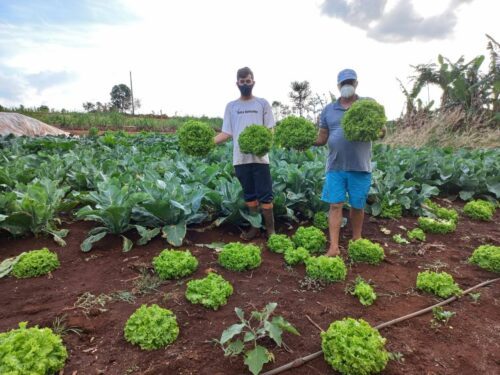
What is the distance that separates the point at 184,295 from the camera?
2.49 metres

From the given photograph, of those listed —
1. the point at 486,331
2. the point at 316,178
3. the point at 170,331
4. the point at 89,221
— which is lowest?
the point at 486,331

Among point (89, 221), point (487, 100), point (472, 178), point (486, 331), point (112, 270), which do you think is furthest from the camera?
point (487, 100)

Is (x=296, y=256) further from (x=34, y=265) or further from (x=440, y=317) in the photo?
(x=34, y=265)

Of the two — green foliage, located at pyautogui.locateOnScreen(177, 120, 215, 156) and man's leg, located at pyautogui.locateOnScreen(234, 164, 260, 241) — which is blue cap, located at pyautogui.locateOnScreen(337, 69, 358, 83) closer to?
man's leg, located at pyautogui.locateOnScreen(234, 164, 260, 241)

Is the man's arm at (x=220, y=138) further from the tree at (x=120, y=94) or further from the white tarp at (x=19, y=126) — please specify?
the tree at (x=120, y=94)

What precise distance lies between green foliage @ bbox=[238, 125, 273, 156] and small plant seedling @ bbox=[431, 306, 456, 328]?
5.67 feet

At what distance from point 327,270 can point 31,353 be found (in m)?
1.93

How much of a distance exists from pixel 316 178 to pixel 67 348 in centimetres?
313

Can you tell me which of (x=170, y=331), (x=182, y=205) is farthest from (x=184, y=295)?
(x=182, y=205)

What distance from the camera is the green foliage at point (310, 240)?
3.28 meters

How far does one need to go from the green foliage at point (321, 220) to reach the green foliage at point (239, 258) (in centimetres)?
117

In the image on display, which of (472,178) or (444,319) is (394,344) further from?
(472,178)

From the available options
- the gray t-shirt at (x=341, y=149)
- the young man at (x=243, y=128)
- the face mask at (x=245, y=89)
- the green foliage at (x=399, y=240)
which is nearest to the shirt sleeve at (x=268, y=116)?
the young man at (x=243, y=128)

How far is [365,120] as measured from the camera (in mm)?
2662
